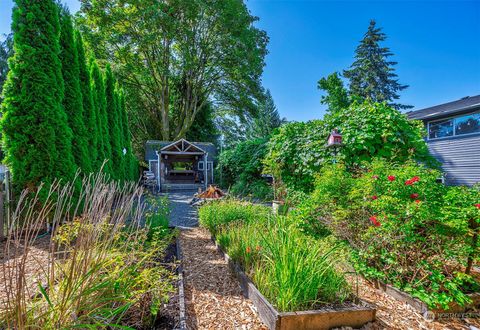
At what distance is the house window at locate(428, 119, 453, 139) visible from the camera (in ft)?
34.7

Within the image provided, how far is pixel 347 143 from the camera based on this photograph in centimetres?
509

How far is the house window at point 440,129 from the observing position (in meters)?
10.6

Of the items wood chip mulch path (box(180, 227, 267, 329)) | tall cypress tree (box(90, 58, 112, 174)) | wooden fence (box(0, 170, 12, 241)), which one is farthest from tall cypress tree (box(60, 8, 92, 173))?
wood chip mulch path (box(180, 227, 267, 329))

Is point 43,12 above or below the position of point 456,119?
above

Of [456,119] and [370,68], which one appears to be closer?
[456,119]

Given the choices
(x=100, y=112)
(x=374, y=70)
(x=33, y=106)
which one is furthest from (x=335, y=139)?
(x=374, y=70)

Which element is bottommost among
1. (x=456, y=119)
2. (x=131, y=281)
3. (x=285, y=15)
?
(x=131, y=281)

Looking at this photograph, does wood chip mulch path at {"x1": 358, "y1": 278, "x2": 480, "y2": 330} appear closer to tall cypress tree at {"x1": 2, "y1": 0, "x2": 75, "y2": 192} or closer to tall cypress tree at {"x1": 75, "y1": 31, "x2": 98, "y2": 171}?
tall cypress tree at {"x1": 2, "y1": 0, "x2": 75, "y2": 192}

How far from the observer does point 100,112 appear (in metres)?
8.16

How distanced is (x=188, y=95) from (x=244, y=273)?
62.5ft

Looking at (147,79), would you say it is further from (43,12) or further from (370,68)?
(370,68)

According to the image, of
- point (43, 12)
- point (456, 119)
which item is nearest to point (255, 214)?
point (43, 12)

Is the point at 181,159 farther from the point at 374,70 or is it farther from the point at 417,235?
the point at 374,70

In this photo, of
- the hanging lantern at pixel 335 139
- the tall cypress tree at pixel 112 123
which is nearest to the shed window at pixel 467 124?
the hanging lantern at pixel 335 139
